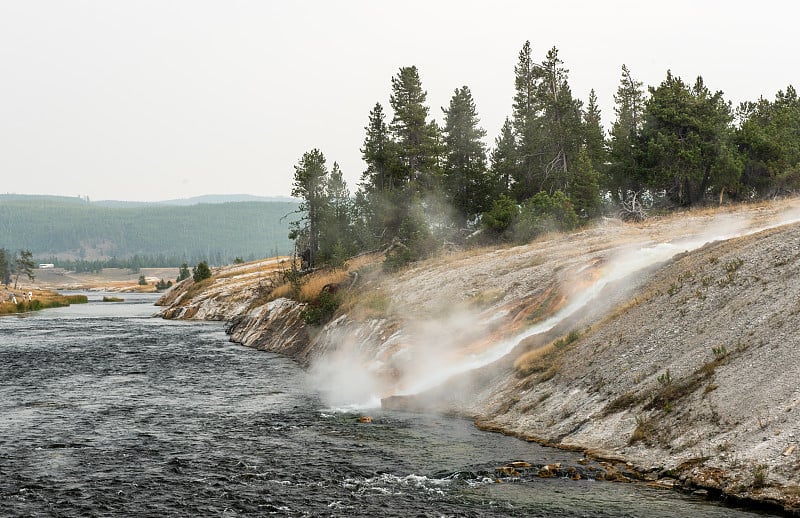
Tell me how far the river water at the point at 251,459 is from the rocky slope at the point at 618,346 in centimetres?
175

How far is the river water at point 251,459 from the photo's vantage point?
53.0 feet

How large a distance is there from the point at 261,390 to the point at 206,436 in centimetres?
1016

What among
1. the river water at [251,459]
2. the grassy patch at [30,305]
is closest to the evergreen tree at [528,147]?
the river water at [251,459]

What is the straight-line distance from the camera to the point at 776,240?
2861 centimetres

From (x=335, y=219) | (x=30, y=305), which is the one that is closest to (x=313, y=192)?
(x=335, y=219)

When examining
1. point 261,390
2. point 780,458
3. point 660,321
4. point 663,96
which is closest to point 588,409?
point 660,321

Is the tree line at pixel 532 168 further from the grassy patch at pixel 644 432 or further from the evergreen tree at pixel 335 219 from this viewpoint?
the grassy patch at pixel 644 432

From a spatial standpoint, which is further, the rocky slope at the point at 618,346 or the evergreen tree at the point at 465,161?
the evergreen tree at the point at 465,161

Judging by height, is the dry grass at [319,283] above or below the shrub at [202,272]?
below

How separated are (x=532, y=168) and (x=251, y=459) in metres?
54.3

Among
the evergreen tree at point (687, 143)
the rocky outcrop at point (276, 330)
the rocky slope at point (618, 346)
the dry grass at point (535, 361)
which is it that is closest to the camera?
the rocky slope at point (618, 346)

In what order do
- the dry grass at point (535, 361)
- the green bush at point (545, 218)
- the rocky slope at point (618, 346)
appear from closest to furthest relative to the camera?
the rocky slope at point (618, 346) → the dry grass at point (535, 361) → the green bush at point (545, 218)

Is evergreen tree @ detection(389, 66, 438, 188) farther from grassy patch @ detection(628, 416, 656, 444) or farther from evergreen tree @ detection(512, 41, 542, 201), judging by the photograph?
grassy patch @ detection(628, 416, 656, 444)

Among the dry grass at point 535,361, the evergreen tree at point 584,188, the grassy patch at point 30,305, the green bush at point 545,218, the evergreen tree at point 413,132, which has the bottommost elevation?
the dry grass at point 535,361
